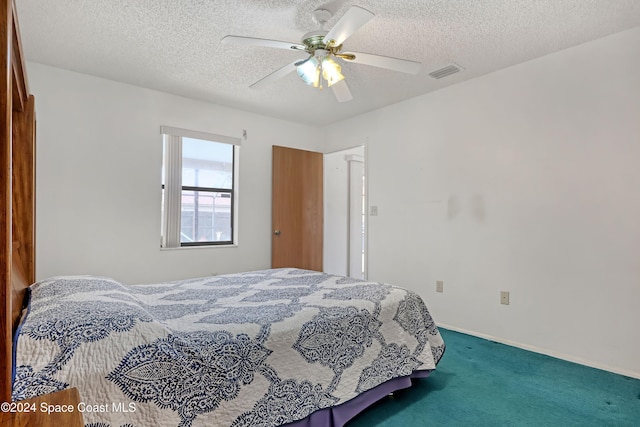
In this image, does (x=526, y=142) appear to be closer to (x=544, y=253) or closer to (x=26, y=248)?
(x=544, y=253)

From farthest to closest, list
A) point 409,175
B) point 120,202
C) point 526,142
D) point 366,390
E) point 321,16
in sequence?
point 409,175 → point 120,202 → point 526,142 → point 321,16 → point 366,390

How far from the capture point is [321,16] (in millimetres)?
2209

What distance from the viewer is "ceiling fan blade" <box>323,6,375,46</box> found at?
1.71 meters

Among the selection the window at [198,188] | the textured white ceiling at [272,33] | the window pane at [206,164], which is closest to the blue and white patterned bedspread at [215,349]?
the window at [198,188]

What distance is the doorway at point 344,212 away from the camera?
5.35 metres

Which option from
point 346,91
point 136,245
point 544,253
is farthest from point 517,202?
point 136,245

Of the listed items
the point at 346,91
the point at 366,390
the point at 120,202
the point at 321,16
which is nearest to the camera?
the point at 366,390

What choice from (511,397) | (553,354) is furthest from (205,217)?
(553,354)

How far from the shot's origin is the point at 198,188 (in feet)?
13.1

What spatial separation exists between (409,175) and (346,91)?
1.54 meters

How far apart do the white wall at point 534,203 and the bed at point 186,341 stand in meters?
1.24

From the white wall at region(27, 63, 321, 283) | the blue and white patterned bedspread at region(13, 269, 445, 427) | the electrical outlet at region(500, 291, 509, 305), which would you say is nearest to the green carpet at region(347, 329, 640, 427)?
the blue and white patterned bedspread at region(13, 269, 445, 427)

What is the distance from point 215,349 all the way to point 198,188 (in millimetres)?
2994

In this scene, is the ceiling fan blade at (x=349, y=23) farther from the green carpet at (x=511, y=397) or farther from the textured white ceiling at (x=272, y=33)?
the green carpet at (x=511, y=397)
